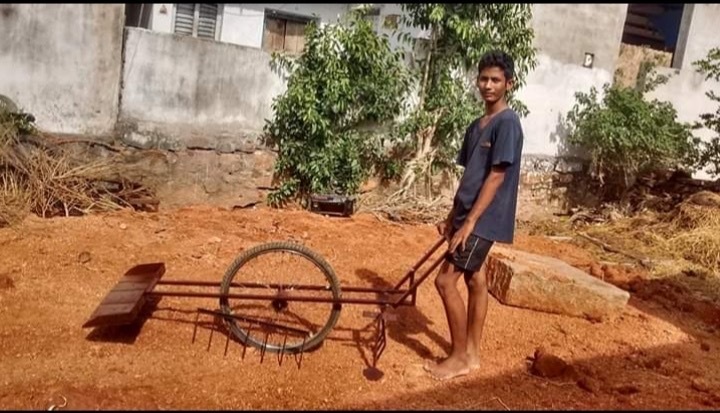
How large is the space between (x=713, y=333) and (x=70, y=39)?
24.6ft

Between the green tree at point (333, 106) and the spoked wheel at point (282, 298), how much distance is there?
388cm

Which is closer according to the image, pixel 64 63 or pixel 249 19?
pixel 64 63

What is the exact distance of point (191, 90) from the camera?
7.25 meters

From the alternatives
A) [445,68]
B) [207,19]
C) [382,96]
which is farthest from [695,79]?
[207,19]

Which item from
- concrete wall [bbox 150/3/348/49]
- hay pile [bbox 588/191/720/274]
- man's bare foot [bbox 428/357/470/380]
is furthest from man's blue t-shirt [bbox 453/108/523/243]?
concrete wall [bbox 150/3/348/49]

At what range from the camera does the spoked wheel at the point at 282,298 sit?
3.69 meters

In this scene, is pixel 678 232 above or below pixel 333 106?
below

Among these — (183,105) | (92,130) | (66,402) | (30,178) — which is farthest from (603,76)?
(66,402)

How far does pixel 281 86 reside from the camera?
7.78 meters

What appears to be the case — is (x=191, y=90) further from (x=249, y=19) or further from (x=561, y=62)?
(x=561, y=62)

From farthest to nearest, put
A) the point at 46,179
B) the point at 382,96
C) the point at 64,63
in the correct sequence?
1. the point at 382,96
2. the point at 64,63
3. the point at 46,179

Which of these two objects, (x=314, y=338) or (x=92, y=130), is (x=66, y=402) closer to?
(x=314, y=338)

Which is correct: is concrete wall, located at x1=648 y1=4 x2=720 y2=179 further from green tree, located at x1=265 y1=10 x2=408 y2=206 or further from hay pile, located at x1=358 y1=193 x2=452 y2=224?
green tree, located at x1=265 y1=10 x2=408 y2=206

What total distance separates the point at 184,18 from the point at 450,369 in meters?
8.26
